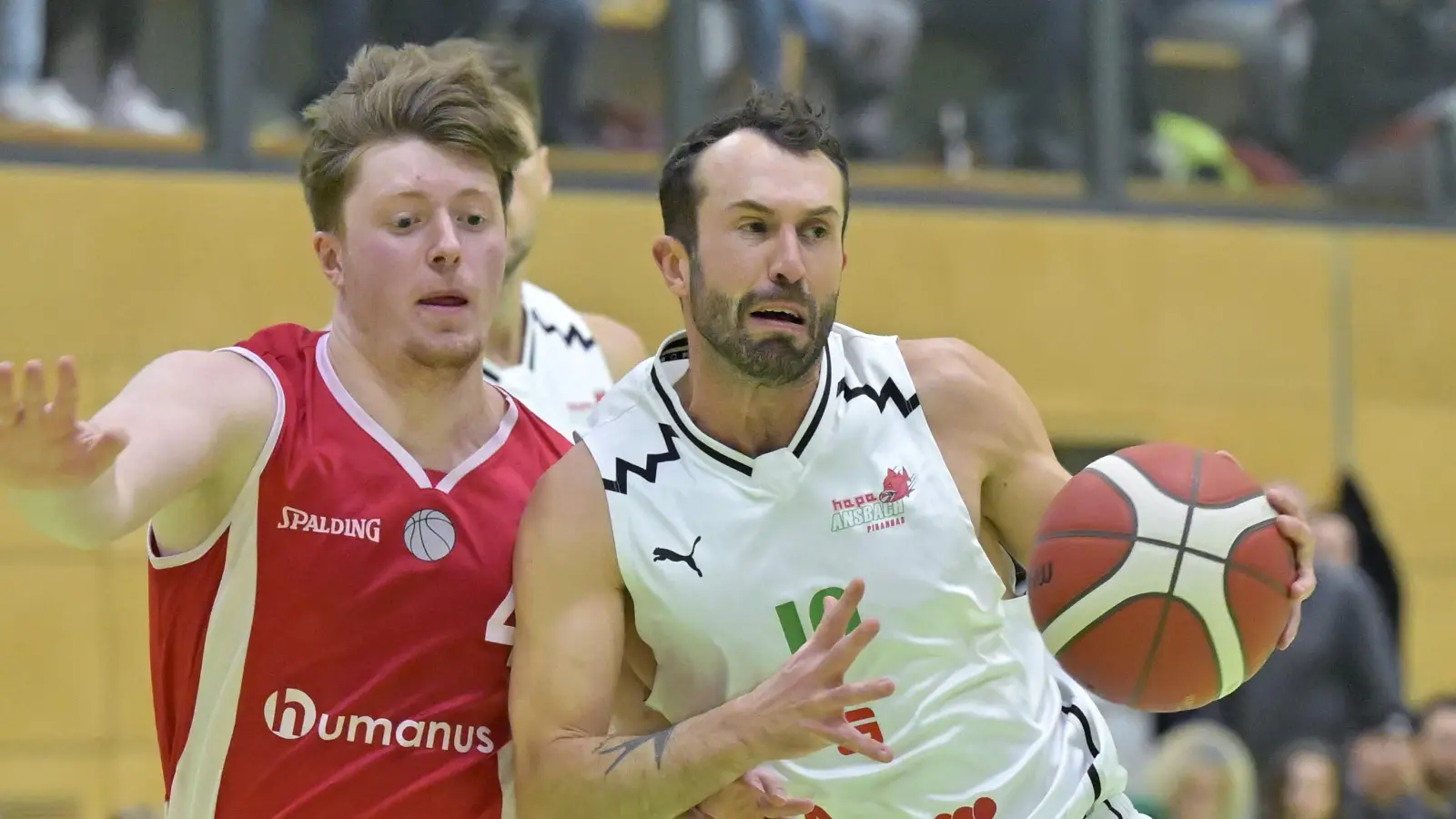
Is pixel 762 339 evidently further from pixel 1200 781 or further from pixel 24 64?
pixel 24 64

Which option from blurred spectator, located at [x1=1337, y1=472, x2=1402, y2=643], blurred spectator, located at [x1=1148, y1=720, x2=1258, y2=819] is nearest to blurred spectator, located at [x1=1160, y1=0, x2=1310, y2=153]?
blurred spectator, located at [x1=1337, y1=472, x2=1402, y2=643]

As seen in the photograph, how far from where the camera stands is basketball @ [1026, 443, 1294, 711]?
12.6 ft

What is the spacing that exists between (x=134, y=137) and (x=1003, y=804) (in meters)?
6.59

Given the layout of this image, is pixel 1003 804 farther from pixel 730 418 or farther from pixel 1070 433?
pixel 1070 433

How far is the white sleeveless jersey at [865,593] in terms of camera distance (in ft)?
12.8

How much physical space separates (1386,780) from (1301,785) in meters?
0.68

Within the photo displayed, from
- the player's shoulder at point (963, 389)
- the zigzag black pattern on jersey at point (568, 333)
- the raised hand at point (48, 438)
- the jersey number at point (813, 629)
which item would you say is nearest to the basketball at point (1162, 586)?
the player's shoulder at point (963, 389)

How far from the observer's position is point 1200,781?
7.57m

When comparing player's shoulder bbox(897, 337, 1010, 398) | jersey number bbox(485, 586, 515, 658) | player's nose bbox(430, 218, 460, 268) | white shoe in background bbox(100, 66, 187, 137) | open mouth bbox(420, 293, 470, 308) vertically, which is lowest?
jersey number bbox(485, 586, 515, 658)

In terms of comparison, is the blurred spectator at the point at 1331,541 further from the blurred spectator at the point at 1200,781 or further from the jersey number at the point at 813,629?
the jersey number at the point at 813,629

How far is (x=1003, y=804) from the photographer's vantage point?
13.0ft

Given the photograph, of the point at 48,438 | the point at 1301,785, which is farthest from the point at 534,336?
the point at 1301,785

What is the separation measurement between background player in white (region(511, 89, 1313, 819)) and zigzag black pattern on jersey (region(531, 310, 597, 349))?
1.91 m

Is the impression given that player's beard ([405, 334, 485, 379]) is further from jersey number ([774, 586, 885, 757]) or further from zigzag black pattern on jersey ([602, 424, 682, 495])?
jersey number ([774, 586, 885, 757])
